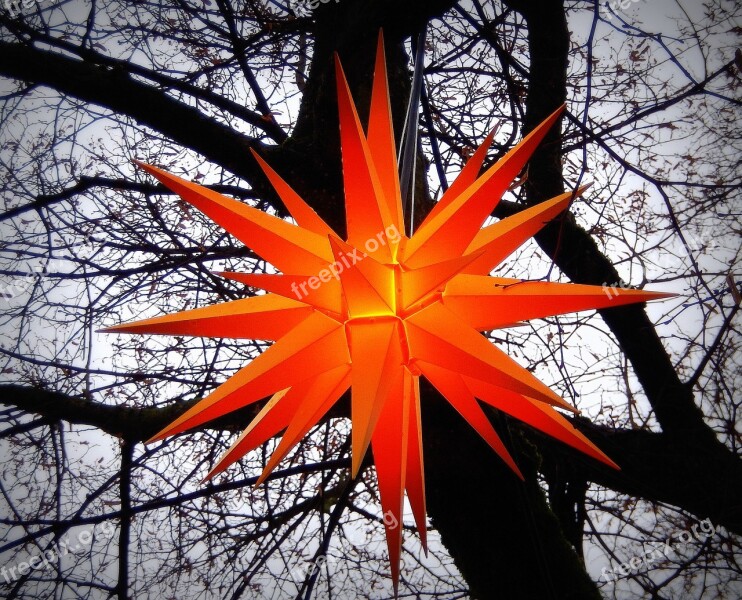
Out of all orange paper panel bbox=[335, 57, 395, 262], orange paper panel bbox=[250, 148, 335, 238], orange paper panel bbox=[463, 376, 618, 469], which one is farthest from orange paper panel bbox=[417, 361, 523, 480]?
orange paper panel bbox=[250, 148, 335, 238]

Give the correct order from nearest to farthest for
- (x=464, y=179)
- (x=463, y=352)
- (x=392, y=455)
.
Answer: (x=463, y=352), (x=392, y=455), (x=464, y=179)

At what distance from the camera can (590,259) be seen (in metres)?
3.38

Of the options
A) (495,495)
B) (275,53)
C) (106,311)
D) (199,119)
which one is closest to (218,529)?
(106,311)

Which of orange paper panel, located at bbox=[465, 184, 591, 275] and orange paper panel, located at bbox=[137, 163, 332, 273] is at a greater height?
orange paper panel, located at bbox=[137, 163, 332, 273]

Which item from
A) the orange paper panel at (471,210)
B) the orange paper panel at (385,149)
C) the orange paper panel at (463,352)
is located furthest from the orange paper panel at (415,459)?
the orange paper panel at (385,149)

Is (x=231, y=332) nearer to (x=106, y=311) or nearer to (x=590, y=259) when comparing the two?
(x=590, y=259)

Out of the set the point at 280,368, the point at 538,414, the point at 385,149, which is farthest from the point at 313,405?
the point at 385,149

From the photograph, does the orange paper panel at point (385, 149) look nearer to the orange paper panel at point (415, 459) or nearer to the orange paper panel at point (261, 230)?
the orange paper panel at point (261, 230)

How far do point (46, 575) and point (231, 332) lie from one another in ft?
14.1

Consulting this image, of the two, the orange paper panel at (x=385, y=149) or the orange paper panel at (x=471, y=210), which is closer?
the orange paper panel at (x=471, y=210)

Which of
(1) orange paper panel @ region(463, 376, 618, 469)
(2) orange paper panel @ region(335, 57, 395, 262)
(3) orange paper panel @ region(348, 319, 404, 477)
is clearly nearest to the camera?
(3) orange paper panel @ region(348, 319, 404, 477)

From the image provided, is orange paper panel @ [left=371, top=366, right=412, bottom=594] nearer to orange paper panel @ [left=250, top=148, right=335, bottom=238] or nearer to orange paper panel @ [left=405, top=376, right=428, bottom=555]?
orange paper panel @ [left=405, top=376, right=428, bottom=555]

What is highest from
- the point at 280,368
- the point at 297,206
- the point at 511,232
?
the point at 297,206

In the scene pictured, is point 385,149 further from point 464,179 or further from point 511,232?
point 511,232
